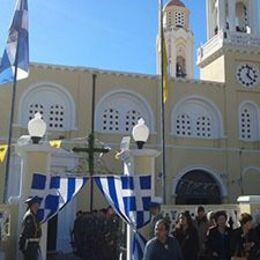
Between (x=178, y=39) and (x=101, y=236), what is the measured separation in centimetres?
2368

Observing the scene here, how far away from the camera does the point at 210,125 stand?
25297 mm

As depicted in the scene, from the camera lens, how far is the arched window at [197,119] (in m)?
24.6

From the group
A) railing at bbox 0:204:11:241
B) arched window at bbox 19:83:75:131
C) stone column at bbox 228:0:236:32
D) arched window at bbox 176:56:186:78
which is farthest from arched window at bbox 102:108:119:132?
railing at bbox 0:204:11:241

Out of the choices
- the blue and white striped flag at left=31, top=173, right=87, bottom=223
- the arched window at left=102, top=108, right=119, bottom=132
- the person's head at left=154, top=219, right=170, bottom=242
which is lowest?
the person's head at left=154, top=219, right=170, bottom=242

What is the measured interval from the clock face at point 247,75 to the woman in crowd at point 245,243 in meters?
19.6

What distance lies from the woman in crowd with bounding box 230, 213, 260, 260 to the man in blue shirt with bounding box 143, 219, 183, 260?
1.60 m

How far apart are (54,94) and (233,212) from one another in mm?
14213

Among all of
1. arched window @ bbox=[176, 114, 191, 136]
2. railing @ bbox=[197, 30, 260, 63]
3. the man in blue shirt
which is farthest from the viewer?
railing @ bbox=[197, 30, 260, 63]

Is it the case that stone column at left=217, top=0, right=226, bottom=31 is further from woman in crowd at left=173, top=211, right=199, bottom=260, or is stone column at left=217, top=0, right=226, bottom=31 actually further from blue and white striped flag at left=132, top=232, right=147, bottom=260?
woman in crowd at left=173, top=211, right=199, bottom=260

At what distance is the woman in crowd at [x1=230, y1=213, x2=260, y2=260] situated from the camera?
7.26 m

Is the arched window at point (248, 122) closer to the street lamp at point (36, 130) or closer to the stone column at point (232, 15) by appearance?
the stone column at point (232, 15)

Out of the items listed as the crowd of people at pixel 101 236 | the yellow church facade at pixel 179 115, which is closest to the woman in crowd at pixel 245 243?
the crowd of people at pixel 101 236

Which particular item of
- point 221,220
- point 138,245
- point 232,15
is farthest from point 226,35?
point 221,220

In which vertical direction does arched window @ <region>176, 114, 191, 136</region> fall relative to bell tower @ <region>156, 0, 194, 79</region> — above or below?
below
